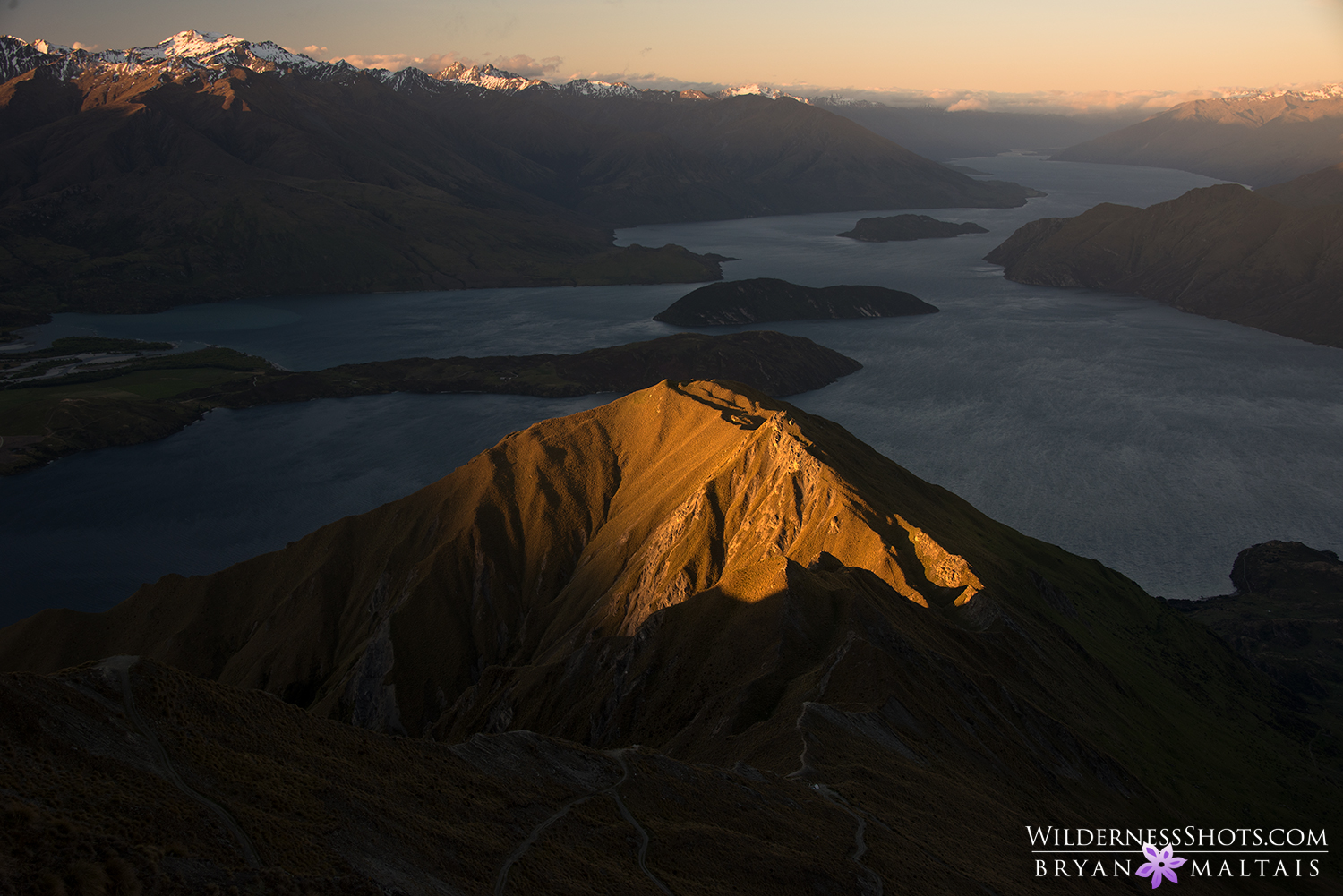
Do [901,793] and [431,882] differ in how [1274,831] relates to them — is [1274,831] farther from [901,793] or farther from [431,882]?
[431,882]

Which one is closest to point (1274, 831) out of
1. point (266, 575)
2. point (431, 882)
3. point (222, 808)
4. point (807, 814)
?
point (807, 814)

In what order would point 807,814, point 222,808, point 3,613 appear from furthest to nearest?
point 3,613, point 807,814, point 222,808

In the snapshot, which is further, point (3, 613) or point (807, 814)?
point (3, 613)

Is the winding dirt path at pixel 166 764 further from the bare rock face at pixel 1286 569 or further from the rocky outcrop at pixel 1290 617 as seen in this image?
the bare rock face at pixel 1286 569

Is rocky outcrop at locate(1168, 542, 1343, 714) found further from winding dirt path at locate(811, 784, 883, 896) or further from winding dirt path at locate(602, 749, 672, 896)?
winding dirt path at locate(602, 749, 672, 896)

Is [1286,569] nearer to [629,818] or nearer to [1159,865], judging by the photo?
[1159,865]

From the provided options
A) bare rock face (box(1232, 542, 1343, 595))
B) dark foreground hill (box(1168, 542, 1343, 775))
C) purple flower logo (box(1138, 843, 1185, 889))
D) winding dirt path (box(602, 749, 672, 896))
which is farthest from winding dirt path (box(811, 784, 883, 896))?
bare rock face (box(1232, 542, 1343, 595))

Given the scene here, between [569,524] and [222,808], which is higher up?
[222,808]
